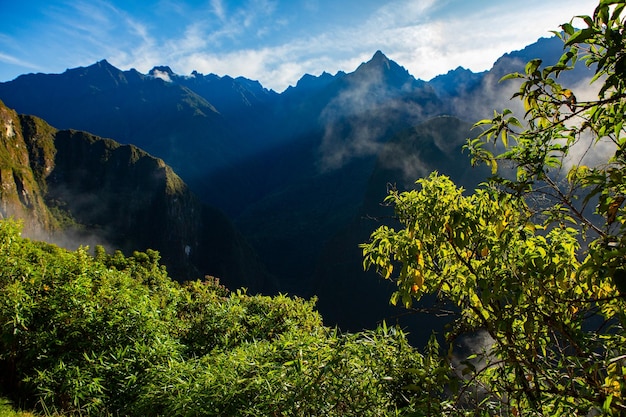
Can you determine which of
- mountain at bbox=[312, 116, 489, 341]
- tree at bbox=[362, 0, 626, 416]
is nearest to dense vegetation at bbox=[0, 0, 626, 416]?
tree at bbox=[362, 0, 626, 416]

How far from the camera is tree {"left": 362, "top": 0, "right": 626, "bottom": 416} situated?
1.87 meters

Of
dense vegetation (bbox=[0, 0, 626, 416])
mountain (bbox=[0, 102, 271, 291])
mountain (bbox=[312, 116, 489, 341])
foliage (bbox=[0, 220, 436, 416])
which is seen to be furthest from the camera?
mountain (bbox=[0, 102, 271, 291])

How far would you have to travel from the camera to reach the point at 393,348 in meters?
3.49

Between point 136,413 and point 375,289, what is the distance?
9104 centimetres

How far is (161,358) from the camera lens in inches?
217

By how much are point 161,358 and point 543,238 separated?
17.0 ft

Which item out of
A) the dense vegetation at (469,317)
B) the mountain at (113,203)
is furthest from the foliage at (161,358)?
the mountain at (113,203)

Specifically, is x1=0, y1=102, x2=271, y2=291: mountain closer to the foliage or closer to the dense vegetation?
the foliage

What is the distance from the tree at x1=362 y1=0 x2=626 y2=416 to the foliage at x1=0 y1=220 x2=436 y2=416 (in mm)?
598

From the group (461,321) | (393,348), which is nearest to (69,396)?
(393,348)

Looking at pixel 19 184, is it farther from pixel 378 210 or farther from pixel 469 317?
pixel 469 317

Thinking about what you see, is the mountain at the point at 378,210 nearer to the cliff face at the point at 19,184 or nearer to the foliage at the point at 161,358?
the cliff face at the point at 19,184

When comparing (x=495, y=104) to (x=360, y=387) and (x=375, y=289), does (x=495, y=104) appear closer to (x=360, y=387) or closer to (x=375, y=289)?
(x=375, y=289)

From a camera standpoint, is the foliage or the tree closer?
the tree
